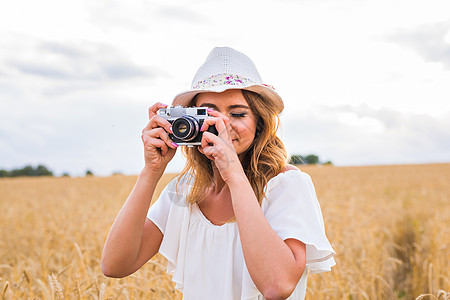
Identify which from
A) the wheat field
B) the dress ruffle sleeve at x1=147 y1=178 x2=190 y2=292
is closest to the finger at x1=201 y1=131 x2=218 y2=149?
the dress ruffle sleeve at x1=147 y1=178 x2=190 y2=292

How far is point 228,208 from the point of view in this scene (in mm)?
1915

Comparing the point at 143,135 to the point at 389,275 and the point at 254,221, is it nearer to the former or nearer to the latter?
the point at 254,221

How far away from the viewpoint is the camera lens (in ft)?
5.62

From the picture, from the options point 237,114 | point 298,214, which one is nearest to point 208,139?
point 237,114

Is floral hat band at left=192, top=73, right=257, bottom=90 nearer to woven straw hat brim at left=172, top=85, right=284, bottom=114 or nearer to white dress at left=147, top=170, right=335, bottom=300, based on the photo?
woven straw hat brim at left=172, top=85, right=284, bottom=114

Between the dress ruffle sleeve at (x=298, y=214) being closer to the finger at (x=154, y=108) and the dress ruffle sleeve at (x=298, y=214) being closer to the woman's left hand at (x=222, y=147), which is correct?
the woman's left hand at (x=222, y=147)

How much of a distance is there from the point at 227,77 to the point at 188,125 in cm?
31

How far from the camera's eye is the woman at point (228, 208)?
1.52 metres

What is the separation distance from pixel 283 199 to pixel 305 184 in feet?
0.37

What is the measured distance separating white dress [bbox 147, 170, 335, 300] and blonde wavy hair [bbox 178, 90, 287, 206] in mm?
63

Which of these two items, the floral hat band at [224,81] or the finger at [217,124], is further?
the floral hat band at [224,81]

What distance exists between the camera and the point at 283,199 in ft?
5.61

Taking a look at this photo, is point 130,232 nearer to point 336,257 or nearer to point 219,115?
point 219,115

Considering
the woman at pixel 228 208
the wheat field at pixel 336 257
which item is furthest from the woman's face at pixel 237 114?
the wheat field at pixel 336 257
